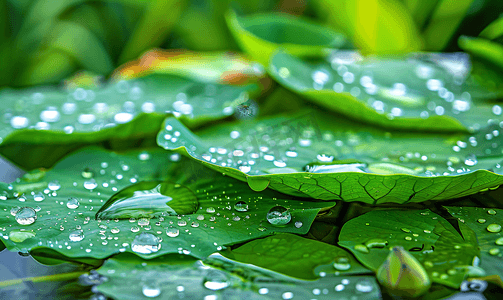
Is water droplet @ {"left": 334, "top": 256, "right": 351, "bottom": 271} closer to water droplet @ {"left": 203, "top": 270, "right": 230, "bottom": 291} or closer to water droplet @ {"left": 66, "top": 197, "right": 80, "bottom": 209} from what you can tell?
water droplet @ {"left": 203, "top": 270, "right": 230, "bottom": 291}

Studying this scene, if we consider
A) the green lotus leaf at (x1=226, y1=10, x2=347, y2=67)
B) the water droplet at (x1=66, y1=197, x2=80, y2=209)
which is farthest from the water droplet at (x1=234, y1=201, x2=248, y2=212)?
the green lotus leaf at (x1=226, y1=10, x2=347, y2=67)

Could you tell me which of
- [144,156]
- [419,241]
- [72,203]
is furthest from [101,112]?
[419,241]

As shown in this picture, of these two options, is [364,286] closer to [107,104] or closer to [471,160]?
[471,160]

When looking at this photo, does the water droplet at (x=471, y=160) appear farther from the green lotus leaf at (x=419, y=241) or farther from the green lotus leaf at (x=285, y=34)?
the green lotus leaf at (x=285, y=34)

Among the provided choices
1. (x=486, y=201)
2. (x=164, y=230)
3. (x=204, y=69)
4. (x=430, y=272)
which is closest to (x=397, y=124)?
(x=486, y=201)

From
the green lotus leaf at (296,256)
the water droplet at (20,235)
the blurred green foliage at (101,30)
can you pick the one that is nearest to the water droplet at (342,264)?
the green lotus leaf at (296,256)
